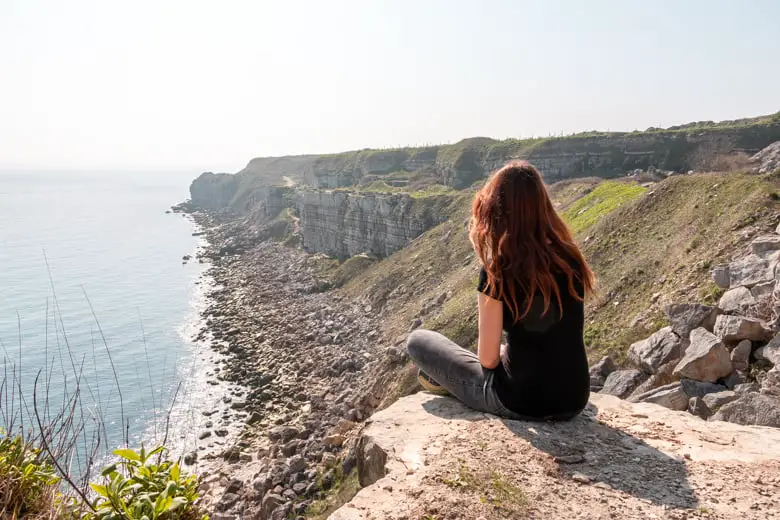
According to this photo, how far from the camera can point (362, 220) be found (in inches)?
1916

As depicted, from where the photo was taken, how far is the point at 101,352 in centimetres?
3111

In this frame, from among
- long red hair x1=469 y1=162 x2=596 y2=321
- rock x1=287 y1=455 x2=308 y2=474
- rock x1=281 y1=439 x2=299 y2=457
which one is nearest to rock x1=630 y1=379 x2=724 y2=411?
long red hair x1=469 y1=162 x2=596 y2=321

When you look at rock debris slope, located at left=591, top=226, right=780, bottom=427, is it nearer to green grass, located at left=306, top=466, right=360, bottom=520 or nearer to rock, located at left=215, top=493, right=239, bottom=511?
green grass, located at left=306, top=466, right=360, bottom=520

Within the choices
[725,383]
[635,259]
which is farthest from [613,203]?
[725,383]

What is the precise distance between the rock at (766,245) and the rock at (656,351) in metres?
2.50

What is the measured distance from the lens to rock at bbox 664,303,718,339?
28.0 feet

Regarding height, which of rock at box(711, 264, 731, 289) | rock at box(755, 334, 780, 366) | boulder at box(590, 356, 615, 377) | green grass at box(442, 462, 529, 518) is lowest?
boulder at box(590, 356, 615, 377)

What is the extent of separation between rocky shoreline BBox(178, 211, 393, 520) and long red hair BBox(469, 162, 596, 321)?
25.6ft

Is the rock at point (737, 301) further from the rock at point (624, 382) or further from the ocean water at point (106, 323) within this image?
the ocean water at point (106, 323)

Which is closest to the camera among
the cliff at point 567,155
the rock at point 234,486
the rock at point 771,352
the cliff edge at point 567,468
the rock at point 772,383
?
the cliff edge at point 567,468

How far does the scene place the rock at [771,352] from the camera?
268 inches

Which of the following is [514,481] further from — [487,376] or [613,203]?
[613,203]

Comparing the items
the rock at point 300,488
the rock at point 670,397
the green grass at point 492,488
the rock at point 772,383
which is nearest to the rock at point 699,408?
the rock at point 670,397

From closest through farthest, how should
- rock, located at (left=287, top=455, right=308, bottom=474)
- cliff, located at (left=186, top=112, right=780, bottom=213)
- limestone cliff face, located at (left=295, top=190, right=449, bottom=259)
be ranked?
rock, located at (left=287, top=455, right=308, bottom=474), cliff, located at (left=186, top=112, right=780, bottom=213), limestone cliff face, located at (left=295, top=190, right=449, bottom=259)
